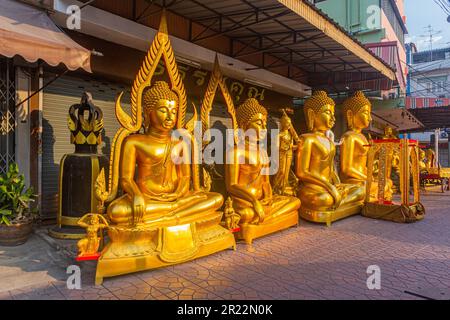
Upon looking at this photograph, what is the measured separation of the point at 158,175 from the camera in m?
4.52

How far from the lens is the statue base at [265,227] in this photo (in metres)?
5.04

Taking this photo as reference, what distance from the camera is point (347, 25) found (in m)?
16.0

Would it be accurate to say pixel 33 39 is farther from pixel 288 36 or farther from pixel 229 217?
pixel 288 36

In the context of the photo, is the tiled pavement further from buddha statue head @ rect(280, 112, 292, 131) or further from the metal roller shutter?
buddha statue head @ rect(280, 112, 292, 131)

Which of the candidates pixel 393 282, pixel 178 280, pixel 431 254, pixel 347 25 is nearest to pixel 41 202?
pixel 178 280

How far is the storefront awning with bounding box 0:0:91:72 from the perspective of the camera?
12.8ft

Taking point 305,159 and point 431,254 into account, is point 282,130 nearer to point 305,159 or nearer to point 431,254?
point 305,159

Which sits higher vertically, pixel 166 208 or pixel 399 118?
pixel 399 118

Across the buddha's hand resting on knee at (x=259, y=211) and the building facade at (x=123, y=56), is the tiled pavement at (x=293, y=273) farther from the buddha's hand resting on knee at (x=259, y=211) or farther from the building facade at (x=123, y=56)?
the building facade at (x=123, y=56)

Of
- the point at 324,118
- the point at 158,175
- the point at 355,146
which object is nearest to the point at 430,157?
the point at 355,146

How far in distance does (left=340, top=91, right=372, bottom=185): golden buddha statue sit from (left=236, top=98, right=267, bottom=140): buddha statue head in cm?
286

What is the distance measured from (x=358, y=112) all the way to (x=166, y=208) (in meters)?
5.61

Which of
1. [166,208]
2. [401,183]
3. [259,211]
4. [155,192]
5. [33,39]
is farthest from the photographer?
[401,183]

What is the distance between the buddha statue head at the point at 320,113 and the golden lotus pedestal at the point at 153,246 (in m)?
3.50
